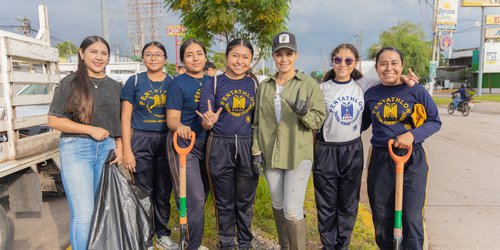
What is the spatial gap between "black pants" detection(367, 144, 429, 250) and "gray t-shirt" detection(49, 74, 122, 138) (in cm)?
211

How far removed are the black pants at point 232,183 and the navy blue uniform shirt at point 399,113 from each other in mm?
1038

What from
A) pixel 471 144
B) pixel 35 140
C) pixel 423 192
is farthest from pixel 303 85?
pixel 471 144

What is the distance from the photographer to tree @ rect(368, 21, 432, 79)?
43.5 meters

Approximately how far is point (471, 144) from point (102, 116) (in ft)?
29.8

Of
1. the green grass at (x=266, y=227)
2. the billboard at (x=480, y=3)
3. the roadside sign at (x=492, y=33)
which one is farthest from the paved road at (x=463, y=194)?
the roadside sign at (x=492, y=33)

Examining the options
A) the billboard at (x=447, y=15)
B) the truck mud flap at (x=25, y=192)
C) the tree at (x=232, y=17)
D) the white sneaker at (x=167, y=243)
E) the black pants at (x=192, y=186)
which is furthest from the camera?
the billboard at (x=447, y=15)

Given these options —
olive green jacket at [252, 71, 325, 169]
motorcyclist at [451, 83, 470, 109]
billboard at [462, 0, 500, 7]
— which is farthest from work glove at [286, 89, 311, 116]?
billboard at [462, 0, 500, 7]

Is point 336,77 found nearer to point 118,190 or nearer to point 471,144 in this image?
point 118,190

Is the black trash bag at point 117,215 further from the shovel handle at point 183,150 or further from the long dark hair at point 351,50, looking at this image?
the long dark hair at point 351,50

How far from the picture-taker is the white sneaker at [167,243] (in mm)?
3494

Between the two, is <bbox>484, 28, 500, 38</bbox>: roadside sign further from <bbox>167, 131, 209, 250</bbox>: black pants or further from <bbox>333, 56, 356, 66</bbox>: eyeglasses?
<bbox>167, 131, 209, 250</bbox>: black pants

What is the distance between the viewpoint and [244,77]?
3.09 meters

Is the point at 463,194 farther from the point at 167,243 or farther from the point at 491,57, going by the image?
the point at 491,57

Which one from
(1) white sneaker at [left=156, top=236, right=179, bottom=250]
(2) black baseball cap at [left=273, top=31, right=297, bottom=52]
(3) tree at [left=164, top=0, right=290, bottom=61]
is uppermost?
(3) tree at [left=164, top=0, right=290, bottom=61]
